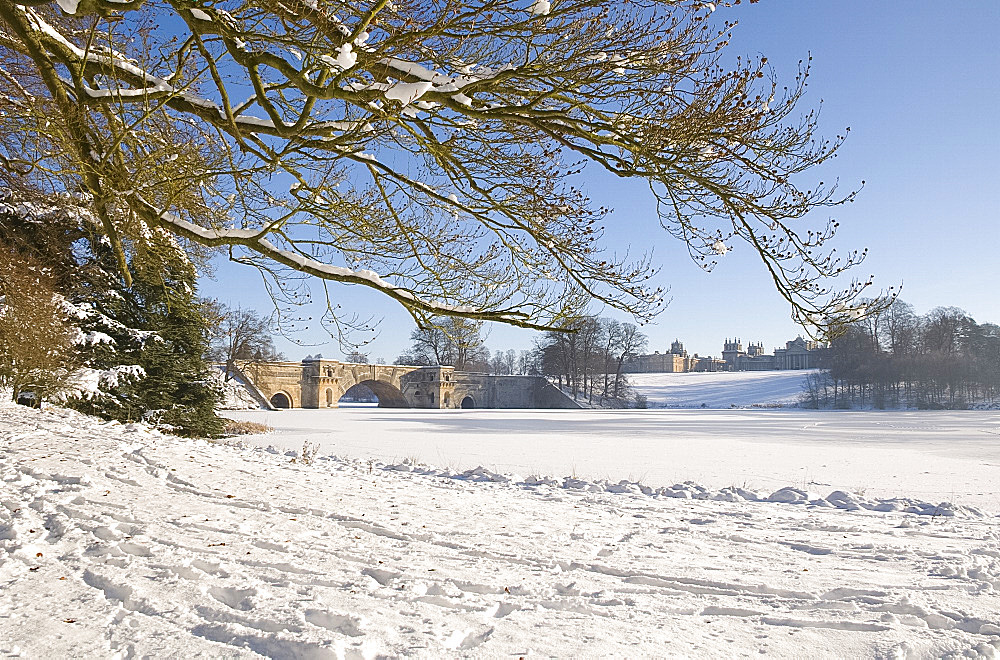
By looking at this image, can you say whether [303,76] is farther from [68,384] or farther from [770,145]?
[68,384]

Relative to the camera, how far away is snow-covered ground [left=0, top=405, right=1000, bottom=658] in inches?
96.1

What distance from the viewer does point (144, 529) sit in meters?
3.84

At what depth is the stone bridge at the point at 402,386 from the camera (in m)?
44.3

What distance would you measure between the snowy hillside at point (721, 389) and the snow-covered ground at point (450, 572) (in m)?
53.8

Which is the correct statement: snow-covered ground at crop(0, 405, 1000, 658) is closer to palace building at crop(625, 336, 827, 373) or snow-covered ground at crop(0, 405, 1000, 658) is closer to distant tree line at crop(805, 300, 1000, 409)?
distant tree line at crop(805, 300, 1000, 409)

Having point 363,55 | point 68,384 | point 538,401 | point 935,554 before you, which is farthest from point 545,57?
point 538,401

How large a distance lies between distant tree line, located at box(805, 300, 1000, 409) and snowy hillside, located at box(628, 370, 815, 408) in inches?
237

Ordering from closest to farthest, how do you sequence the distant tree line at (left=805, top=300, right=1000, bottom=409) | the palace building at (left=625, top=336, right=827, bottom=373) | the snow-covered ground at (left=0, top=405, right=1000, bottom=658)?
the snow-covered ground at (left=0, top=405, right=1000, bottom=658) → the distant tree line at (left=805, top=300, right=1000, bottom=409) → the palace building at (left=625, top=336, right=827, bottom=373)

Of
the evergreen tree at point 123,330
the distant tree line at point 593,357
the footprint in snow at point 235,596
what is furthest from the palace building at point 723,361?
the footprint in snow at point 235,596

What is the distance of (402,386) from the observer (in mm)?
51750

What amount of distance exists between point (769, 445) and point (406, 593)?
15211 millimetres

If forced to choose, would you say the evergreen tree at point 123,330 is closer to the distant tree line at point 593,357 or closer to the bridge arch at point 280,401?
the bridge arch at point 280,401

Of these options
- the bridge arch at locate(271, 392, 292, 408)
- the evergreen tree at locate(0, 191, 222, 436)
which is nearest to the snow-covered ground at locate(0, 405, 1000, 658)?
the evergreen tree at locate(0, 191, 222, 436)

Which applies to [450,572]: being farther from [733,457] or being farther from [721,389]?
[721,389]
